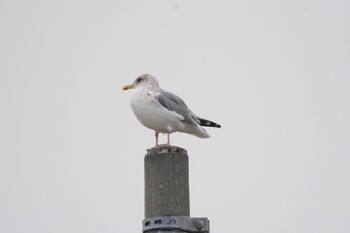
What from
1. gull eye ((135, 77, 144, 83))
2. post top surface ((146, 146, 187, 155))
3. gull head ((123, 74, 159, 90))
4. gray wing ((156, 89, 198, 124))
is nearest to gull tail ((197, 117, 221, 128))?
gray wing ((156, 89, 198, 124))

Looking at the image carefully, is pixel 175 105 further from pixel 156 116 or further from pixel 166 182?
pixel 166 182

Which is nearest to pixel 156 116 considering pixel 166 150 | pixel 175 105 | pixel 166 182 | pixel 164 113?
pixel 164 113

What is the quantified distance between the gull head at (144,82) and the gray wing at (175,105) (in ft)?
1.36

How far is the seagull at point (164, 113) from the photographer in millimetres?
7078

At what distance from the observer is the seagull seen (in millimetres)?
7078

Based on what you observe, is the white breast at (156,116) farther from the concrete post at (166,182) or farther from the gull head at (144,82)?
the concrete post at (166,182)

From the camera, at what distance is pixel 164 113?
712cm

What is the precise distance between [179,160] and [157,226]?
513 millimetres

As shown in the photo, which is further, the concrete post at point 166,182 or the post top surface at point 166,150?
the post top surface at point 166,150

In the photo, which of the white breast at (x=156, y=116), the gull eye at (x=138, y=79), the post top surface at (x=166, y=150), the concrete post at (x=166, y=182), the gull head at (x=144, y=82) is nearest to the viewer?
the concrete post at (x=166, y=182)

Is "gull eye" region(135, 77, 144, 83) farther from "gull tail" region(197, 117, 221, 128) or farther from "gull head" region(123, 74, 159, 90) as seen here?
"gull tail" region(197, 117, 221, 128)

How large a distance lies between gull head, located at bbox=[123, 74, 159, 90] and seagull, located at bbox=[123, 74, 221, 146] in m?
0.16

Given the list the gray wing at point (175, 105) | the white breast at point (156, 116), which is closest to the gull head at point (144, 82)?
the gray wing at point (175, 105)

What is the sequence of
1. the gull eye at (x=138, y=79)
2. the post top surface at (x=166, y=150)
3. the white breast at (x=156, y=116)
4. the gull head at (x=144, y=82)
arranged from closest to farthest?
the post top surface at (x=166, y=150) → the white breast at (x=156, y=116) → the gull head at (x=144, y=82) → the gull eye at (x=138, y=79)
